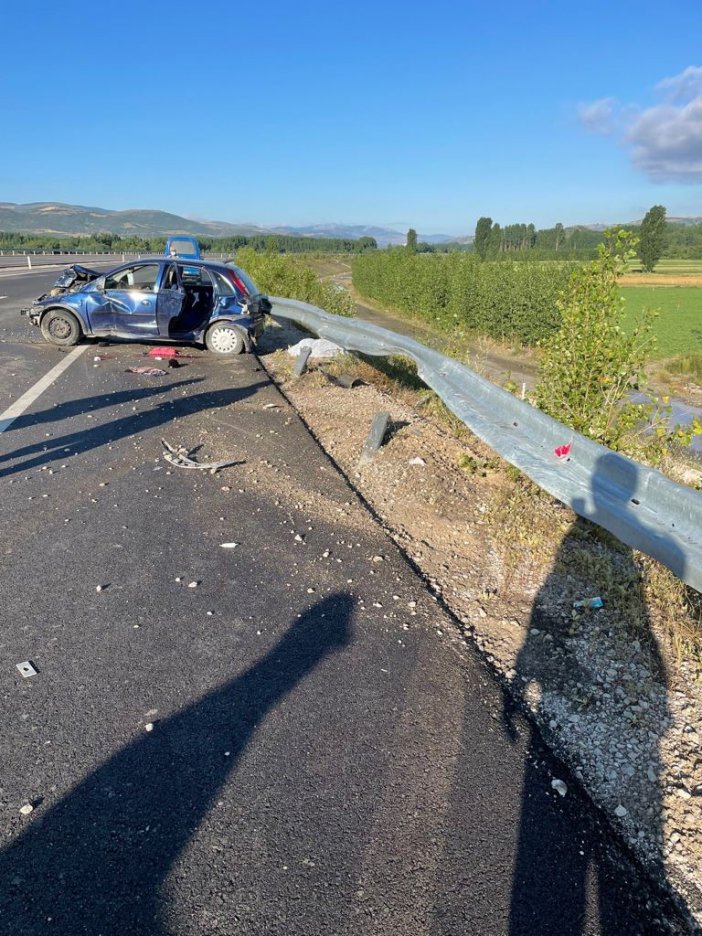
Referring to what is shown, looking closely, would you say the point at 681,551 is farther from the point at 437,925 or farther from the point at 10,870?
the point at 10,870

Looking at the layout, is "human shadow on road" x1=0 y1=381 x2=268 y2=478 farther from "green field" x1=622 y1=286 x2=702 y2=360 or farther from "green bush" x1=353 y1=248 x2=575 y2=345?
"green bush" x1=353 y1=248 x2=575 y2=345

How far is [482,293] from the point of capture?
89.2 ft

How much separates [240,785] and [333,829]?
0.42 metres

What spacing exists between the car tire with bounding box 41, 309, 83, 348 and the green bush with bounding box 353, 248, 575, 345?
1173 centimetres

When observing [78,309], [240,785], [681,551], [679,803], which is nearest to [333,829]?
[240,785]

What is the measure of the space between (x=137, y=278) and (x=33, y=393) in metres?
4.04

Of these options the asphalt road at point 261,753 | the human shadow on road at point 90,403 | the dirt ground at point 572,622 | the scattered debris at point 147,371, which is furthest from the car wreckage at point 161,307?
the asphalt road at point 261,753

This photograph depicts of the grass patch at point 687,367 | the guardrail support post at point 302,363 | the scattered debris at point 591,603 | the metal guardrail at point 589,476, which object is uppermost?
the metal guardrail at point 589,476

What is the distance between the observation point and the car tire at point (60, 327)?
11875 millimetres

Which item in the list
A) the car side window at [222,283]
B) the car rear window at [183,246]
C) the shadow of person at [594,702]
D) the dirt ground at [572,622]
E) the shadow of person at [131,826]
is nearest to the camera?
the shadow of person at [131,826]

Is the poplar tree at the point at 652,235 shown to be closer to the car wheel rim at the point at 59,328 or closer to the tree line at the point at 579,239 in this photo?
the tree line at the point at 579,239

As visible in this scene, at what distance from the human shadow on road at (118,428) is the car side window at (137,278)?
3.19 meters

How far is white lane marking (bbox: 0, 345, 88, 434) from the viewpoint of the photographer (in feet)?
24.1

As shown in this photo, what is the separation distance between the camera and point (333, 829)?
2279 millimetres
